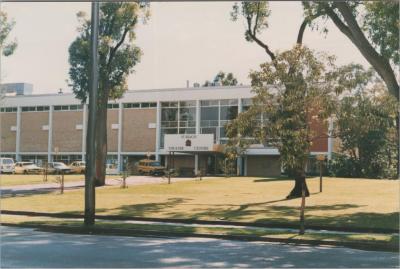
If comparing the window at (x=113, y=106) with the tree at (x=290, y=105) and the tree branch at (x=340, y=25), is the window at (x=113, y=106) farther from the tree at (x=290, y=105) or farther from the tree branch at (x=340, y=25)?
the tree at (x=290, y=105)

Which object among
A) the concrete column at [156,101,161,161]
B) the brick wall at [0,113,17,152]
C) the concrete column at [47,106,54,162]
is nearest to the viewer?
the concrete column at [156,101,161,161]

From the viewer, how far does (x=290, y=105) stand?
15148mm

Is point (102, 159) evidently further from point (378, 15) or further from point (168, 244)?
point (168, 244)

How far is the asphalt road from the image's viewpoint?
10.4 meters

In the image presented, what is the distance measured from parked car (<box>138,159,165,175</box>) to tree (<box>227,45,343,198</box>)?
40258 mm

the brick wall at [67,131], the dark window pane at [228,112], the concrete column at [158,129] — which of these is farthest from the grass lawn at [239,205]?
the brick wall at [67,131]

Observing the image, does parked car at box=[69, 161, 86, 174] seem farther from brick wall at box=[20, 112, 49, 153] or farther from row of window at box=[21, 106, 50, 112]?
row of window at box=[21, 106, 50, 112]

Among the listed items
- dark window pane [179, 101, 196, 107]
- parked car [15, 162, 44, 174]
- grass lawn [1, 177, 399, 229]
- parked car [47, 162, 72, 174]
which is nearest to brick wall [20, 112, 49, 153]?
parked car [15, 162, 44, 174]

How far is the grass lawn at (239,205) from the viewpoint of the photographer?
19.5 m

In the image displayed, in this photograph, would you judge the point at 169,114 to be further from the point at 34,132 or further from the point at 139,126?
the point at 34,132

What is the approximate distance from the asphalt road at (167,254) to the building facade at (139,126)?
150ft

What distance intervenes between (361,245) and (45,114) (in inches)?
2481

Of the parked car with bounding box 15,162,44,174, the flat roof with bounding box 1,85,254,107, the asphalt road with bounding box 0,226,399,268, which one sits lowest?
the asphalt road with bounding box 0,226,399,268

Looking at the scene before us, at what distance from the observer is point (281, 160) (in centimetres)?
1560
